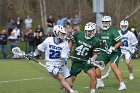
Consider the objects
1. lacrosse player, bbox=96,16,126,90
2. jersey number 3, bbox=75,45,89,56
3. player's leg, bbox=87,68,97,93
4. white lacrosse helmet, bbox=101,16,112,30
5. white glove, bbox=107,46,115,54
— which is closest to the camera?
player's leg, bbox=87,68,97,93

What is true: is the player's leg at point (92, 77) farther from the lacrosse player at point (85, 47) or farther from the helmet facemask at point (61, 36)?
the helmet facemask at point (61, 36)

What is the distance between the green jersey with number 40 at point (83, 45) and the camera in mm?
12336

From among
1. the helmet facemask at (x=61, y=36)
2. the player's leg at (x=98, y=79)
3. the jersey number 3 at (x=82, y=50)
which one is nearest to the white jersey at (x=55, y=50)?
the helmet facemask at (x=61, y=36)

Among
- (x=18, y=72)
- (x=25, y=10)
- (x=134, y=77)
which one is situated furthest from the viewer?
(x=25, y=10)

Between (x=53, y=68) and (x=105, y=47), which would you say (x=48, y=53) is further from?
(x=105, y=47)

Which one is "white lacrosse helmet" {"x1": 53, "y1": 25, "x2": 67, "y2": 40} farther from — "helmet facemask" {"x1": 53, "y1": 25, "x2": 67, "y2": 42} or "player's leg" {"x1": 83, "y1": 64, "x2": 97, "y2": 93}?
"player's leg" {"x1": 83, "y1": 64, "x2": 97, "y2": 93}

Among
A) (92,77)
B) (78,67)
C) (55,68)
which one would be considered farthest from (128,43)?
(55,68)

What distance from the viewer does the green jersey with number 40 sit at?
1234 centimetres

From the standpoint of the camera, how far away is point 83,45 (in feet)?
40.5

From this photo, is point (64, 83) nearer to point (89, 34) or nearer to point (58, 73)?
point (58, 73)

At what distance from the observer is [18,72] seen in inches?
761

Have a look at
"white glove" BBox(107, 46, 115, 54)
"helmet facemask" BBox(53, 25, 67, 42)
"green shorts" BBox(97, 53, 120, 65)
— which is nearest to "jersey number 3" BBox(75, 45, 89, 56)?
"helmet facemask" BBox(53, 25, 67, 42)

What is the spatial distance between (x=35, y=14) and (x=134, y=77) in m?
28.0

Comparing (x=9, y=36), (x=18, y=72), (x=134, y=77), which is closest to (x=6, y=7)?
(x=9, y=36)
